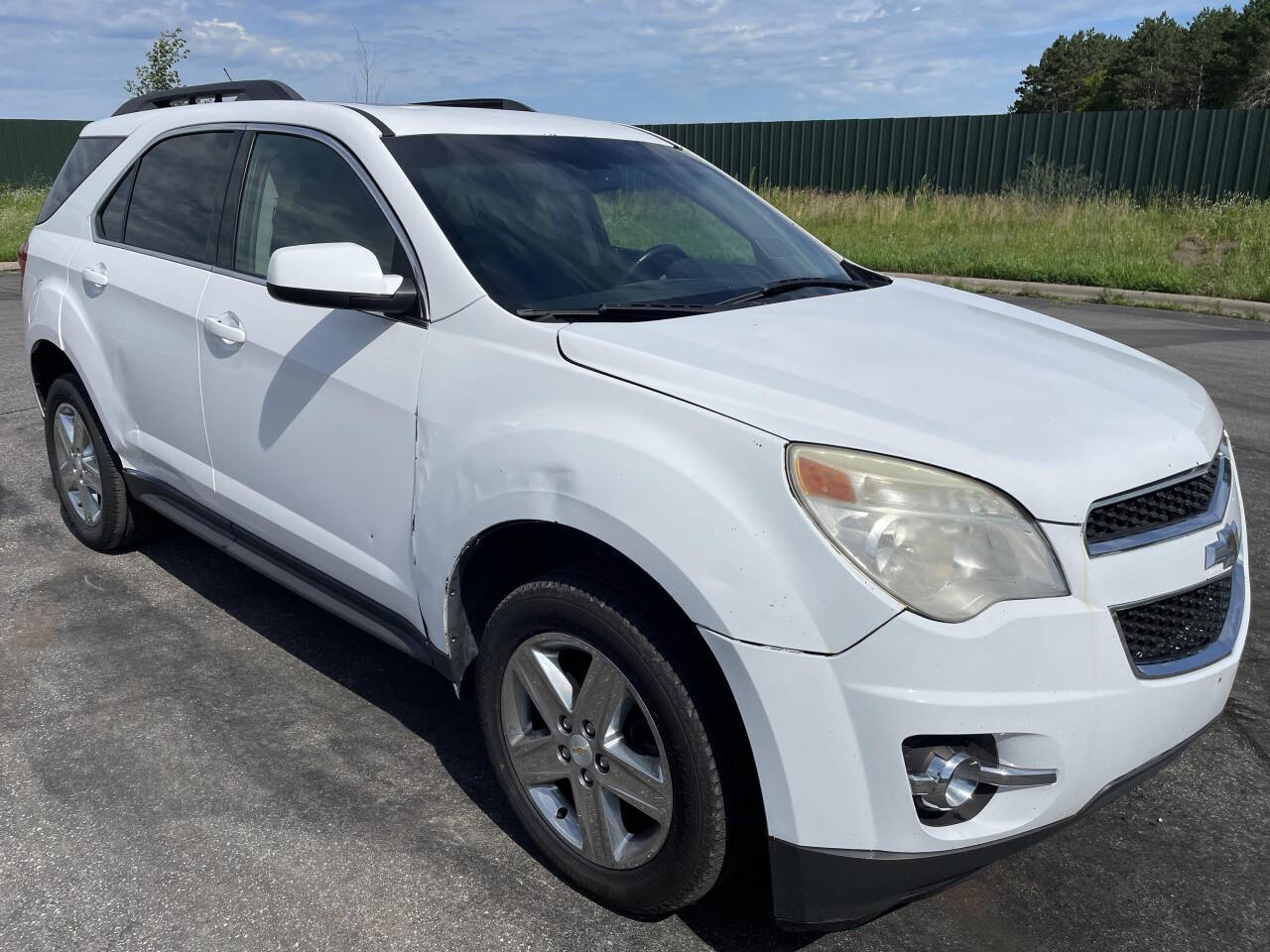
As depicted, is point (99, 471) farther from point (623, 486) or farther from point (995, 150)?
point (995, 150)

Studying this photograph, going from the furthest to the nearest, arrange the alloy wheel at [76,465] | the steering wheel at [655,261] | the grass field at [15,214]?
the grass field at [15,214] < the alloy wheel at [76,465] < the steering wheel at [655,261]

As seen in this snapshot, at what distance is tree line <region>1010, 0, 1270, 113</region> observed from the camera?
71188 mm

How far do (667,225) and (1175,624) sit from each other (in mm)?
1977

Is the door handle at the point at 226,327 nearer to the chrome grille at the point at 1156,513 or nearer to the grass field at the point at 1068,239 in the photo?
the chrome grille at the point at 1156,513

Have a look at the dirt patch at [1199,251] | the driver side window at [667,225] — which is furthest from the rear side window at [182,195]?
the dirt patch at [1199,251]

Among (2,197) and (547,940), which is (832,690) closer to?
(547,940)

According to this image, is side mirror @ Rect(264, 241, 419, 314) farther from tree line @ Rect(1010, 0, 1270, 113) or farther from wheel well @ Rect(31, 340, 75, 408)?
tree line @ Rect(1010, 0, 1270, 113)

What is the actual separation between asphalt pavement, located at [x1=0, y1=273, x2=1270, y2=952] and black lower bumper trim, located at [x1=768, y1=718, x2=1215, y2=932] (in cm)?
38

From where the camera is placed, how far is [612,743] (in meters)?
2.33

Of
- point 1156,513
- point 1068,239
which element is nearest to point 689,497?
point 1156,513

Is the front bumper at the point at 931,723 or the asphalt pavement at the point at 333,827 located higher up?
the front bumper at the point at 931,723

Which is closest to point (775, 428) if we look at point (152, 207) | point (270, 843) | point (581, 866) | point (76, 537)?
point (581, 866)

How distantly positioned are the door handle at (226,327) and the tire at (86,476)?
4.11 feet

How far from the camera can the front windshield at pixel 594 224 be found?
2783 millimetres
